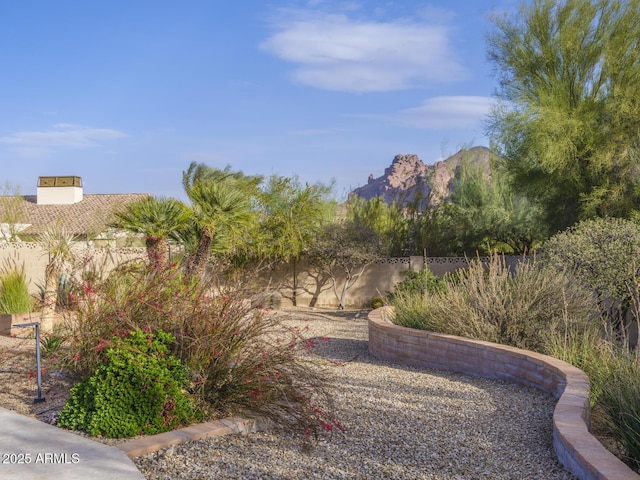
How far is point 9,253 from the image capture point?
1855 centimetres

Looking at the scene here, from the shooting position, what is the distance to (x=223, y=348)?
638cm

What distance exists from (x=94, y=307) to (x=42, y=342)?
77.9 inches

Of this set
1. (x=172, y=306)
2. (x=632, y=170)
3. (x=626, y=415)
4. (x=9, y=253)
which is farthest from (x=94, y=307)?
(x=632, y=170)

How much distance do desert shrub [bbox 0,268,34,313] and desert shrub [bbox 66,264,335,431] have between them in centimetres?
730

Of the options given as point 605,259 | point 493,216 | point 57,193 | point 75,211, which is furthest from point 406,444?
point 57,193

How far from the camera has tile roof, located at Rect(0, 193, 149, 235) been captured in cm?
3500

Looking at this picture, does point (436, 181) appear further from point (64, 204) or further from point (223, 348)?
point (64, 204)

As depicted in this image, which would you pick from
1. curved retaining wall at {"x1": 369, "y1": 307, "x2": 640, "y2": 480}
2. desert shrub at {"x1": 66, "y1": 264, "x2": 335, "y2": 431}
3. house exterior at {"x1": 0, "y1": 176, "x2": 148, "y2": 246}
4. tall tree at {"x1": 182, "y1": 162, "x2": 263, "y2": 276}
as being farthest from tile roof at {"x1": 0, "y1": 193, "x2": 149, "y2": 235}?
desert shrub at {"x1": 66, "y1": 264, "x2": 335, "y2": 431}

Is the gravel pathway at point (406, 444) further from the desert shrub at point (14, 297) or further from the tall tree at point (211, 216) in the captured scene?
the desert shrub at point (14, 297)

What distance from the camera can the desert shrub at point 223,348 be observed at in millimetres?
6293

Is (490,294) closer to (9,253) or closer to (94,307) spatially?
(94,307)

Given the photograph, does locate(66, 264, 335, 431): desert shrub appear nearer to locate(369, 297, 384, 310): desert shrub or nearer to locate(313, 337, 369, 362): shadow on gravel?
locate(313, 337, 369, 362): shadow on gravel

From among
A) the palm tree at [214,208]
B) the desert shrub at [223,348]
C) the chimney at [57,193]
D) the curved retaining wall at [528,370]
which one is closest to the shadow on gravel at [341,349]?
the curved retaining wall at [528,370]

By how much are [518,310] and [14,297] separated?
9.40 meters
